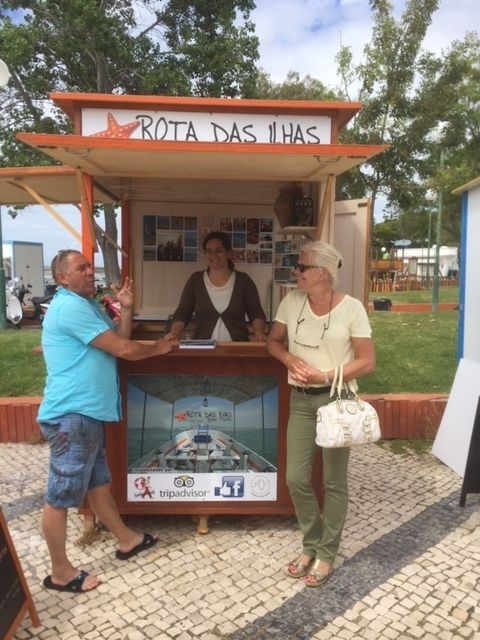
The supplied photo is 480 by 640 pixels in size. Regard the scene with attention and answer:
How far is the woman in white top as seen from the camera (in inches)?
107

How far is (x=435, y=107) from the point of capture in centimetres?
1187

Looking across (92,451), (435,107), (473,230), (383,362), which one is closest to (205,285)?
(92,451)

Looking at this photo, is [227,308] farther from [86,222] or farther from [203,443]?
[86,222]

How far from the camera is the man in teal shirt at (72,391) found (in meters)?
2.66

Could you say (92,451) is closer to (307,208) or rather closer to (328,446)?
(328,446)

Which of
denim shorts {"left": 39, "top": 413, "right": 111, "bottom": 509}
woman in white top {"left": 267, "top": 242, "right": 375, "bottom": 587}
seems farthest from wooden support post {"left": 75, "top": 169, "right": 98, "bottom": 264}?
woman in white top {"left": 267, "top": 242, "right": 375, "bottom": 587}

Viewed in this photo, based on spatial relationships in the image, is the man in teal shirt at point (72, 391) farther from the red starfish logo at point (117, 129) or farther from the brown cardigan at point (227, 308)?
the brown cardigan at point (227, 308)

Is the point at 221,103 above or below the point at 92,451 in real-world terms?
above

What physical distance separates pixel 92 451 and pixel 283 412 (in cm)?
120

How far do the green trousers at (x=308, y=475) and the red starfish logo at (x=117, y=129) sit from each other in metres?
1.83

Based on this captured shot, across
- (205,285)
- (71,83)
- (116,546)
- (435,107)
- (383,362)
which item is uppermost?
(71,83)

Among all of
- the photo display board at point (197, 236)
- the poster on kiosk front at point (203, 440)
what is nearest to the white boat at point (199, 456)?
the poster on kiosk front at point (203, 440)

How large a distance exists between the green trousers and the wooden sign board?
1.37 meters

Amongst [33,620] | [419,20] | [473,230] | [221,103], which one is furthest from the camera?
[419,20]
